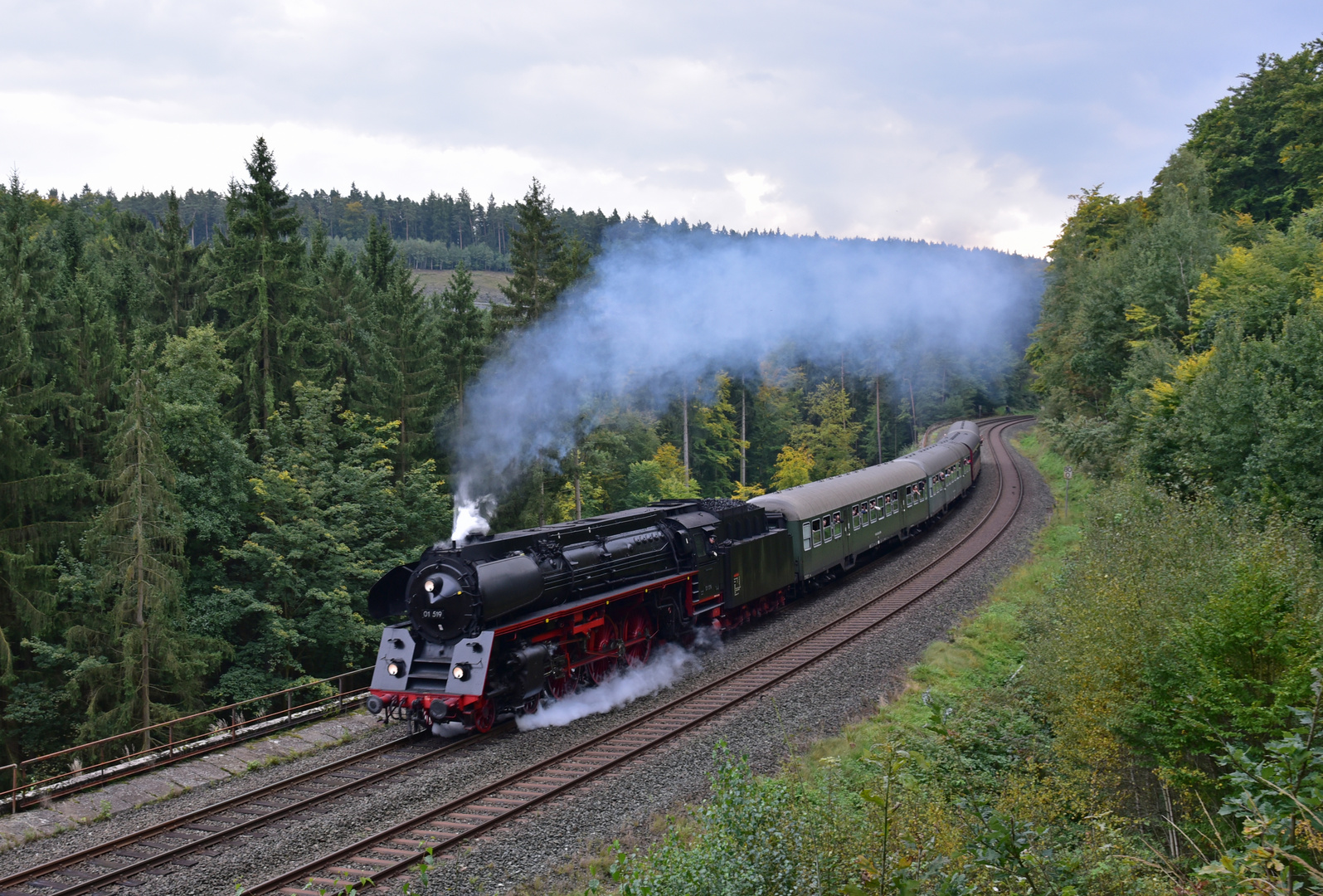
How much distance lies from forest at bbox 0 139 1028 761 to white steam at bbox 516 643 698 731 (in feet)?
42.9

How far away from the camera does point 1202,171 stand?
146ft

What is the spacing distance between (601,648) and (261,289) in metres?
22.5

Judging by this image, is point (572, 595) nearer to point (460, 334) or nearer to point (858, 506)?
point (858, 506)

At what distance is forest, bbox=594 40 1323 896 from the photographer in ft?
19.7

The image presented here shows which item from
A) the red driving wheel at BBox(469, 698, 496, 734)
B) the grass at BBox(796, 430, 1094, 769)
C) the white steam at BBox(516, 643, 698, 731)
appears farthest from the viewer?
the white steam at BBox(516, 643, 698, 731)

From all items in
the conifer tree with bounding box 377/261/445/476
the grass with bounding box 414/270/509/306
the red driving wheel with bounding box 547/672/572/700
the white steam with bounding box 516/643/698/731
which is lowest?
the white steam with bounding box 516/643/698/731

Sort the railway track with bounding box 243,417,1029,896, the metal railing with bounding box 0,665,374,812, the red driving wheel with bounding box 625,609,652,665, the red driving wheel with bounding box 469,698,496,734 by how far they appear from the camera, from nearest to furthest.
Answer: the railway track with bounding box 243,417,1029,896, the metal railing with bounding box 0,665,374,812, the red driving wheel with bounding box 469,698,496,734, the red driving wheel with bounding box 625,609,652,665

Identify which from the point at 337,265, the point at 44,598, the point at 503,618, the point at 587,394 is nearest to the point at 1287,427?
the point at 503,618

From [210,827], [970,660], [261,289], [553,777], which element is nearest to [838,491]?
[970,660]

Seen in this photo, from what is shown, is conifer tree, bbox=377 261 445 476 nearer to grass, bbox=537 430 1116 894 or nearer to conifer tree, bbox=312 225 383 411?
conifer tree, bbox=312 225 383 411

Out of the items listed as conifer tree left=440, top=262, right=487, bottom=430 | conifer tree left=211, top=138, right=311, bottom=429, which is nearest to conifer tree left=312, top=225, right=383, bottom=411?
conifer tree left=211, top=138, right=311, bottom=429

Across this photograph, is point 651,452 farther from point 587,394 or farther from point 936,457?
point 587,394

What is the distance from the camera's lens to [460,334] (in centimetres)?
3678

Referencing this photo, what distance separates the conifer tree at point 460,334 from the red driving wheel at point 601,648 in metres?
20.0
